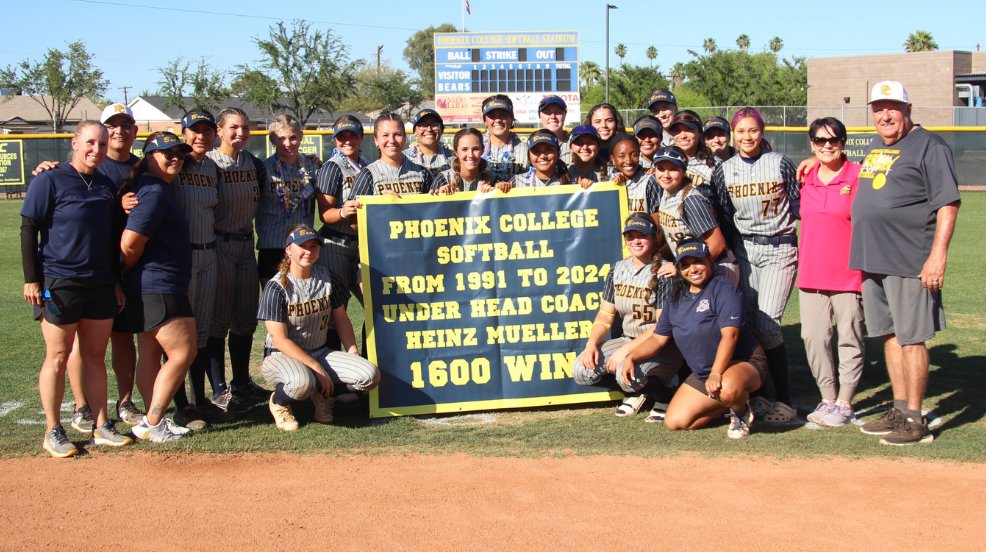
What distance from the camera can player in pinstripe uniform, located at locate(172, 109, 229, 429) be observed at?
19.4 feet

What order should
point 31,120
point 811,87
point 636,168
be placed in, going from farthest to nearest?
point 31,120 < point 811,87 < point 636,168

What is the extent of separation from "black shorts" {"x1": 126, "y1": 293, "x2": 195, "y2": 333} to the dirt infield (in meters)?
0.77

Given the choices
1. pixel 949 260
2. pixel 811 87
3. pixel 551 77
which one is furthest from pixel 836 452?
pixel 811 87

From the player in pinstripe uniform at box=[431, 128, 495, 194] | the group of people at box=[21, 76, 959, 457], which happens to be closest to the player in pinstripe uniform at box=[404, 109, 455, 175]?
the group of people at box=[21, 76, 959, 457]

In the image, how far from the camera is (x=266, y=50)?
45344 mm

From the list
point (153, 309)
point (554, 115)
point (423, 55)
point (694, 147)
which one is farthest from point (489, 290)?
point (423, 55)

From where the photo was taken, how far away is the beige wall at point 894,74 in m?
47.2

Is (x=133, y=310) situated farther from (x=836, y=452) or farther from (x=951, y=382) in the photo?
(x=951, y=382)

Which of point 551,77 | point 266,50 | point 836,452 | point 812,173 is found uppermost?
point 266,50

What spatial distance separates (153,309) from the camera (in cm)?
541

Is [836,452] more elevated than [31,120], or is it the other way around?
[31,120]

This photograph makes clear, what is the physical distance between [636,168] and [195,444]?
342 cm

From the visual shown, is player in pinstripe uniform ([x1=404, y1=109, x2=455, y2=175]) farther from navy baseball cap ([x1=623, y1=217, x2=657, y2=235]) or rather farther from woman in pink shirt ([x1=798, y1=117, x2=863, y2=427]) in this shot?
→ woman in pink shirt ([x1=798, y1=117, x2=863, y2=427])

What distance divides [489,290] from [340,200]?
1.24m
